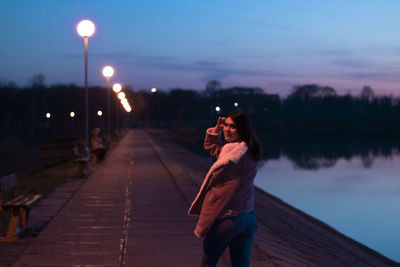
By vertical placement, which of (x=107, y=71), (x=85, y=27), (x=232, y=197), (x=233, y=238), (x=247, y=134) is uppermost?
(x=85, y=27)

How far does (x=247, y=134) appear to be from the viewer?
12.7ft

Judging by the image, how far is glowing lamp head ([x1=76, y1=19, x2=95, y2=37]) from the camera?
16484 mm

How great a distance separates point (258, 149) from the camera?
3873 millimetres

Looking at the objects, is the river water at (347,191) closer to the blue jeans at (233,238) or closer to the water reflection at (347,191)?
the water reflection at (347,191)

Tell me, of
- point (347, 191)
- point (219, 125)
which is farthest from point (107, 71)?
point (219, 125)

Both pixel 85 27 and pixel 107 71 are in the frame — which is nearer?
pixel 85 27

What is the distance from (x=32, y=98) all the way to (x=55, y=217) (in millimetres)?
139288

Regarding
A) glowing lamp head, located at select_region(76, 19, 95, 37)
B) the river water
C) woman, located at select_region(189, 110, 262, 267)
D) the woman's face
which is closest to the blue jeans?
woman, located at select_region(189, 110, 262, 267)

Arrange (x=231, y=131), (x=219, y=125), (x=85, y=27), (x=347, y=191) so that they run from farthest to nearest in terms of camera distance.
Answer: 1. (x=347, y=191)
2. (x=85, y=27)
3. (x=219, y=125)
4. (x=231, y=131)

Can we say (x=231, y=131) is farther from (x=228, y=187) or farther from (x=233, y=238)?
(x=233, y=238)

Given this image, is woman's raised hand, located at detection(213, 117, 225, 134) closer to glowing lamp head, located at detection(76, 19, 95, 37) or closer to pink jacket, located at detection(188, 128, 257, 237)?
pink jacket, located at detection(188, 128, 257, 237)

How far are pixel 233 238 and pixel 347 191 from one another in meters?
27.3

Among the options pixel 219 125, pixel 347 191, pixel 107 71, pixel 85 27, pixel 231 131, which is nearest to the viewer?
pixel 231 131

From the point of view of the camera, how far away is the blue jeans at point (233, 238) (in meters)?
3.79
